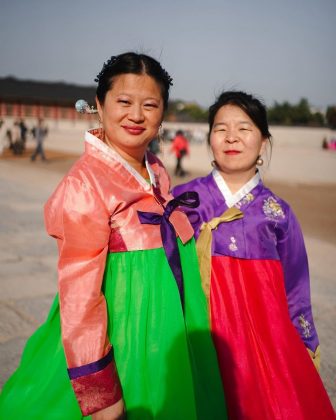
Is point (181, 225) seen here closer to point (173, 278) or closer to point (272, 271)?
point (173, 278)

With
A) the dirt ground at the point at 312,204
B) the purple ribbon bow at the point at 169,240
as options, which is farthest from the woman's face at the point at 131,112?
the dirt ground at the point at 312,204

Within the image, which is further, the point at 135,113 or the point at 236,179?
the point at 236,179

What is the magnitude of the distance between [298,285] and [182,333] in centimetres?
81

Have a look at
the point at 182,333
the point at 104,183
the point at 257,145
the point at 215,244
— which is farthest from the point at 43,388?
the point at 257,145

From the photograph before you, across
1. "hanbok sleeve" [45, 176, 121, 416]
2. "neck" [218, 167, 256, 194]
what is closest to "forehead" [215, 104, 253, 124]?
"neck" [218, 167, 256, 194]

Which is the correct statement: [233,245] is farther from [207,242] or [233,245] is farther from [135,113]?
[135,113]

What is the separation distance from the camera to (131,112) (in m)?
1.34

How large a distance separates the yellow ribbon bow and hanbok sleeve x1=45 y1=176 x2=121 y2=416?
1.95ft

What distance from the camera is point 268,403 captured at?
158cm

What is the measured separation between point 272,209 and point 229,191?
223 millimetres

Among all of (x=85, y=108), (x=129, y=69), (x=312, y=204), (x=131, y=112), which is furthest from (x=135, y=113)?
(x=312, y=204)

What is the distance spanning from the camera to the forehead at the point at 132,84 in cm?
134

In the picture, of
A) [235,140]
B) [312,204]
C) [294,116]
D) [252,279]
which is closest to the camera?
[252,279]

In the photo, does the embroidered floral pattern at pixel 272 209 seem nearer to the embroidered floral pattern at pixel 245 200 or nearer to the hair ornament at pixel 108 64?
the embroidered floral pattern at pixel 245 200
